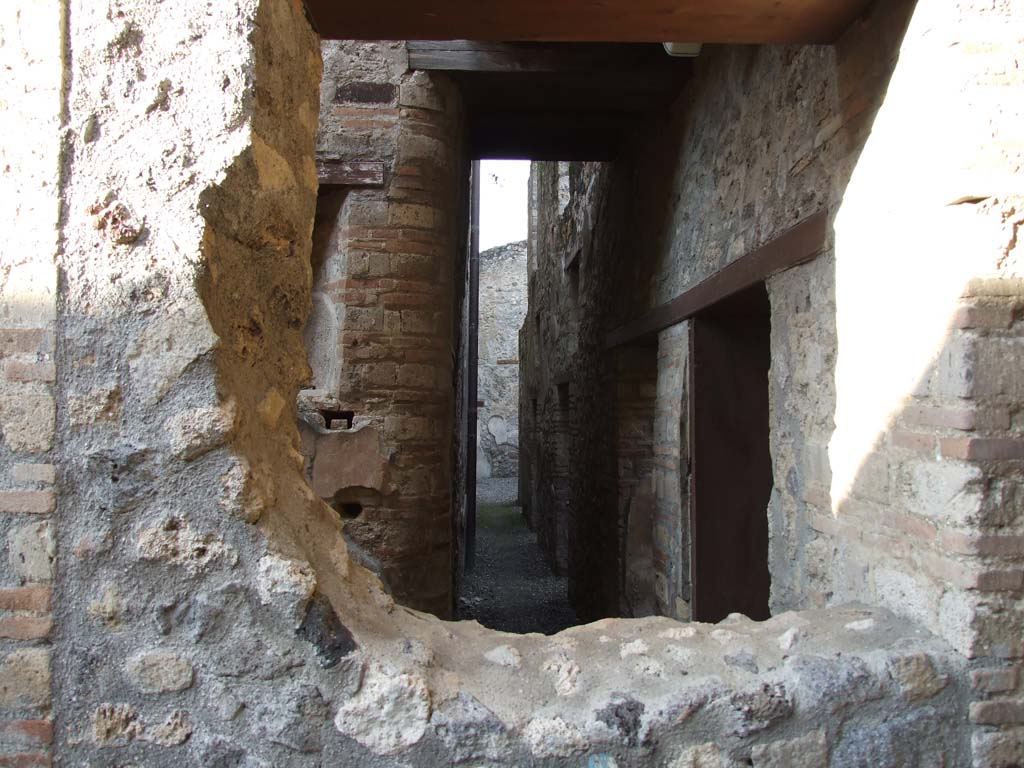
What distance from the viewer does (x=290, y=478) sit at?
178 cm

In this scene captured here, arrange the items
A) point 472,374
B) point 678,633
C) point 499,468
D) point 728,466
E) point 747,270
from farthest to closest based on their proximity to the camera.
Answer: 1. point 499,468
2. point 472,374
3. point 728,466
4. point 747,270
5. point 678,633

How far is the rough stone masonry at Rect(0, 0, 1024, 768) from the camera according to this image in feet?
4.87

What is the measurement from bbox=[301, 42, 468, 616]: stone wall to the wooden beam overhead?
69.5 inches

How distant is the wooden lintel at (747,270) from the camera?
98.6 inches

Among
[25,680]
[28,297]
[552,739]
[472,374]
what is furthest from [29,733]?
[472,374]

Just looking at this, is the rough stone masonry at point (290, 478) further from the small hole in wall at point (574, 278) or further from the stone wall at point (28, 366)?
the small hole in wall at point (574, 278)

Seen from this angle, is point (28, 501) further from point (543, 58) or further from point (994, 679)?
point (543, 58)

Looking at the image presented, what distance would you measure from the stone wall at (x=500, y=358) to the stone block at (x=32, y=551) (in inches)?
624

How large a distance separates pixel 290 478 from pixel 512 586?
6.44m

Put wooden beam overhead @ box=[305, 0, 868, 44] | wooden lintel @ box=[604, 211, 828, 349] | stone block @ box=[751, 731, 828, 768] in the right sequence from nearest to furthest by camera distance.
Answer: stone block @ box=[751, 731, 828, 768] < wooden beam overhead @ box=[305, 0, 868, 44] < wooden lintel @ box=[604, 211, 828, 349]

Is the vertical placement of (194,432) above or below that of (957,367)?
below

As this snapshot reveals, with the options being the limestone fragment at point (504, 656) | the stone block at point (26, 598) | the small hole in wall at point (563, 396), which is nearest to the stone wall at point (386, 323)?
the limestone fragment at point (504, 656)

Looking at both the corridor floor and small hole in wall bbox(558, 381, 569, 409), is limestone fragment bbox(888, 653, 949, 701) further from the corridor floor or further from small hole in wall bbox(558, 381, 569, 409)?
small hole in wall bbox(558, 381, 569, 409)

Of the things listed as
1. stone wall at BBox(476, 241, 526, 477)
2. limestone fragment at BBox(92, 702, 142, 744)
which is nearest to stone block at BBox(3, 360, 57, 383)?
limestone fragment at BBox(92, 702, 142, 744)
